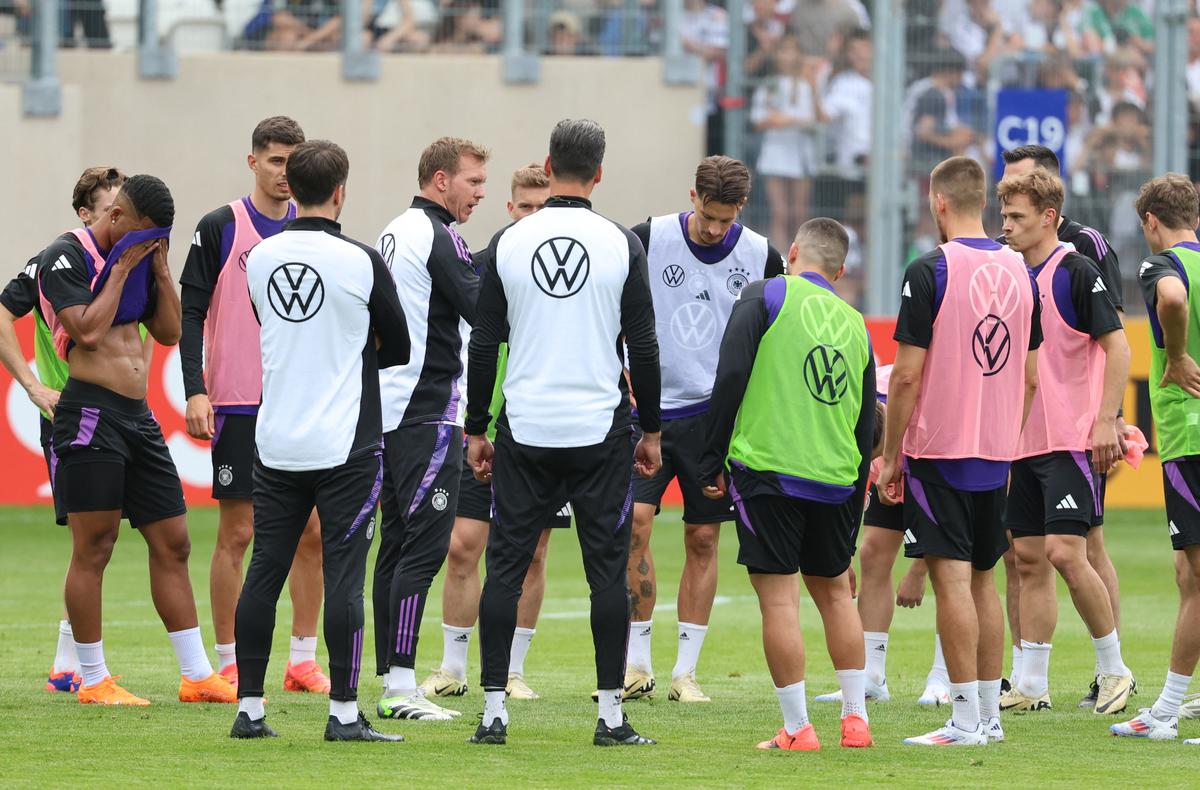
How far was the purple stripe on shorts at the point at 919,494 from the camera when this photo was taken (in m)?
7.63

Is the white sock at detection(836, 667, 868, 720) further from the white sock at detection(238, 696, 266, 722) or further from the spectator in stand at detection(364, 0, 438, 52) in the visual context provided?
the spectator in stand at detection(364, 0, 438, 52)

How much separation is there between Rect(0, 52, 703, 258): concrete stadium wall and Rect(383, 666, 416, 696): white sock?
14.9 metres

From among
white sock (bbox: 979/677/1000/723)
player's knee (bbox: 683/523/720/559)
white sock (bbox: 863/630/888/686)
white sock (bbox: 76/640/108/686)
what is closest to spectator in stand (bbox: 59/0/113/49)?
white sock (bbox: 76/640/108/686)

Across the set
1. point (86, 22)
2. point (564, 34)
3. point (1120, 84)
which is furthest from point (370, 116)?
point (1120, 84)

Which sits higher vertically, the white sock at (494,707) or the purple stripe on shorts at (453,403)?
the purple stripe on shorts at (453,403)

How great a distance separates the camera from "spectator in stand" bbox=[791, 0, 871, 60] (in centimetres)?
2297

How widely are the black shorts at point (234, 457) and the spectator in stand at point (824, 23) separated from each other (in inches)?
599

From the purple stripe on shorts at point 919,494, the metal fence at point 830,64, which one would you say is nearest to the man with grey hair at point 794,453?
the purple stripe on shorts at point 919,494

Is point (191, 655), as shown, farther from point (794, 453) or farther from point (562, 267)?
point (794, 453)

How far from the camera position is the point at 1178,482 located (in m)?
8.24

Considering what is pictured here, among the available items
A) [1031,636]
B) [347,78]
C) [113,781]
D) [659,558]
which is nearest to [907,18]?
[347,78]

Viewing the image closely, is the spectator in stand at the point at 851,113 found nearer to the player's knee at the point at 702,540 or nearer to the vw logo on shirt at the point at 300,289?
the player's knee at the point at 702,540

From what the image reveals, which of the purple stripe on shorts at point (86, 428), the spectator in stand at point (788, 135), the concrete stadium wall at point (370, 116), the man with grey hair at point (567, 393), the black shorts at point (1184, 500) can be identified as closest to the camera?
the man with grey hair at point (567, 393)

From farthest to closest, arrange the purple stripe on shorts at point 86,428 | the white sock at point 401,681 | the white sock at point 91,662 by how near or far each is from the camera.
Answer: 1. the white sock at point 91,662
2. the purple stripe on shorts at point 86,428
3. the white sock at point 401,681
